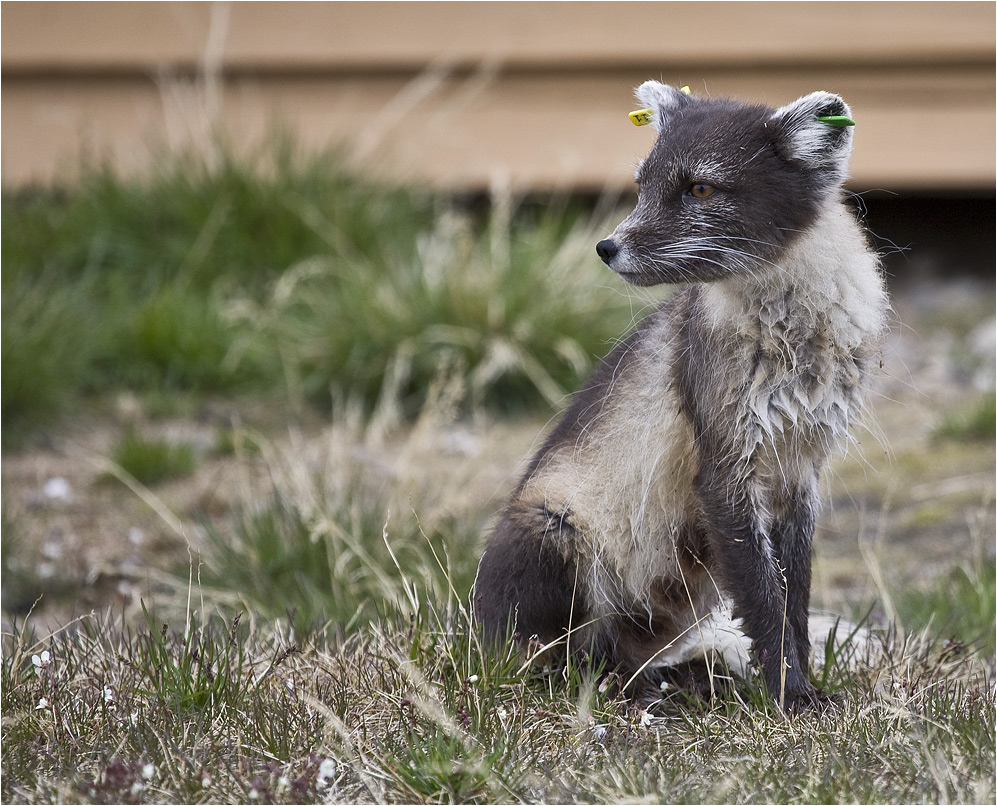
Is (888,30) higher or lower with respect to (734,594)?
higher

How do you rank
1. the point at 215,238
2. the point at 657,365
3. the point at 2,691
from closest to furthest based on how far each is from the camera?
the point at 2,691
the point at 657,365
the point at 215,238

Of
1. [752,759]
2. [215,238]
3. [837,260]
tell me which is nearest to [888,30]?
[215,238]

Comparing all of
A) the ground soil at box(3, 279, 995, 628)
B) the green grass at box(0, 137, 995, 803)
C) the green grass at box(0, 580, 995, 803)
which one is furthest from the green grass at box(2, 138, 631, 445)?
the green grass at box(0, 580, 995, 803)

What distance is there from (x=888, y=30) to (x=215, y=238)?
14.7 feet

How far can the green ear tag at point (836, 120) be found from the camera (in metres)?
2.70

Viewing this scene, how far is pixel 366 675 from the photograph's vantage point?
287cm

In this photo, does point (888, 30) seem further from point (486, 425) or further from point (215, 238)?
point (215, 238)

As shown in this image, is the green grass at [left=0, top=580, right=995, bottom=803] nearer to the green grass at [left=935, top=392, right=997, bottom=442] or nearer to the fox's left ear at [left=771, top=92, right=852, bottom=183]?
the fox's left ear at [left=771, top=92, right=852, bottom=183]

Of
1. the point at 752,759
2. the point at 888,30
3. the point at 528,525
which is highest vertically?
the point at 888,30

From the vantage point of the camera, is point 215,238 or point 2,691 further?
point 215,238

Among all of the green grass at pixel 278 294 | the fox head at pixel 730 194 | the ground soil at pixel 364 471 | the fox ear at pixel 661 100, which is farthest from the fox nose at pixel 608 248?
the green grass at pixel 278 294

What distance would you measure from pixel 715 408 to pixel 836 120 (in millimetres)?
768

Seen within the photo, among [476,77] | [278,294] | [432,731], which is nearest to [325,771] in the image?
[432,731]

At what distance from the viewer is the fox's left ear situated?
2688 mm
